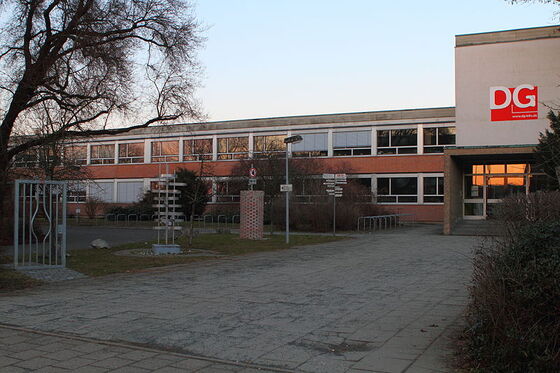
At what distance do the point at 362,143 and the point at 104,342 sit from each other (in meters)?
41.4

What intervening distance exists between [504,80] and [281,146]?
82.3 feet

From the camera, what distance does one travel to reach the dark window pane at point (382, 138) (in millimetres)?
Answer: 45594

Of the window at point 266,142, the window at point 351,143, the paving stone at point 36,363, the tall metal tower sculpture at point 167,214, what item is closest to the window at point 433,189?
the window at point 351,143

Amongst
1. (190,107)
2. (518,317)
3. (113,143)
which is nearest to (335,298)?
(518,317)

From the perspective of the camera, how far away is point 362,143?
46.5 metres

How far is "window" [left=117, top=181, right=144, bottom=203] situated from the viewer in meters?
55.3

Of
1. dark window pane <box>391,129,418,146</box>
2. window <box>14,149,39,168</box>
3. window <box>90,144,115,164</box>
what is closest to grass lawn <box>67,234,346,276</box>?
window <box>14,149,39,168</box>

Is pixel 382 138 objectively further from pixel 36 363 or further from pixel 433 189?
pixel 36 363

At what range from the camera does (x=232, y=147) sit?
51969mm

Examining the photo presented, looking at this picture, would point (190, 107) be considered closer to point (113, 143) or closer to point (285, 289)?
point (285, 289)

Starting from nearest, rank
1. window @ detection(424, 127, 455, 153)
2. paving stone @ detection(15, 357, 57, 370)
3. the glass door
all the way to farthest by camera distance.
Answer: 1. paving stone @ detection(15, 357, 57, 370)
2. the glass door
3. window @ detection(424, 127, 455, 153)

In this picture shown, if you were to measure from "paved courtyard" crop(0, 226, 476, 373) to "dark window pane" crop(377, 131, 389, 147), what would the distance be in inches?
1262

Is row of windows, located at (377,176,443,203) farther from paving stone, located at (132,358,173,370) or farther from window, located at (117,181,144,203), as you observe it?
paving stone, located at (132,358,173,370)

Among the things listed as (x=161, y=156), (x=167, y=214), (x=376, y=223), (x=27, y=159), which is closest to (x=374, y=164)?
(x=376, y=223)
